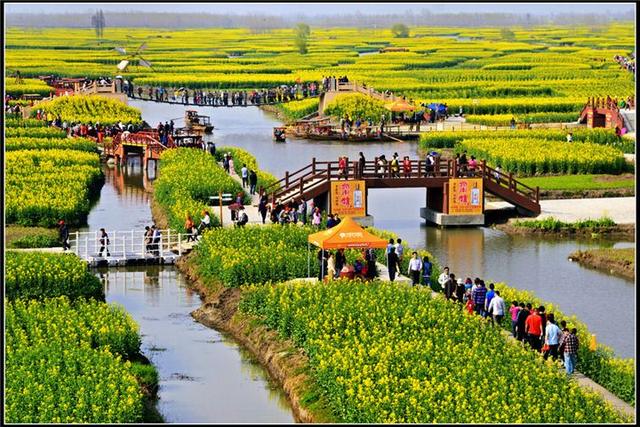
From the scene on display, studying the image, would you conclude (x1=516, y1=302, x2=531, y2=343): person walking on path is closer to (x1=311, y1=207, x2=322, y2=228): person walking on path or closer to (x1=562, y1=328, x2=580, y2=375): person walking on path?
(x1=562, y1=328, x2=580, y2=375): person walking on path

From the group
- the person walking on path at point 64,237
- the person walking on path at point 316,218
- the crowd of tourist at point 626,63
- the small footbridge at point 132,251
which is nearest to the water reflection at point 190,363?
the small footbridge at point 132,251

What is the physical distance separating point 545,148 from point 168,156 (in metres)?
16.2

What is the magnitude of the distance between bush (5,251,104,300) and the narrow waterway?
1.59 meters

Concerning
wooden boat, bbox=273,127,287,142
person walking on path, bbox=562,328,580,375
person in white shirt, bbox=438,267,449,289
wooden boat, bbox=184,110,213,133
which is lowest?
person walking on path, bbox=562,328,580,375

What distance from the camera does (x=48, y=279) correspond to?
36094 millimetres

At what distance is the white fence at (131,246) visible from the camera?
4472 centimetres

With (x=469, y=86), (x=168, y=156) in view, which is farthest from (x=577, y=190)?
(x=469, y=86)

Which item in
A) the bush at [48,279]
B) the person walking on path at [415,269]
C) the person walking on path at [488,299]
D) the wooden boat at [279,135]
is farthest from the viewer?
the wooden boat at [279,135]

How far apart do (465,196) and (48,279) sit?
1987 centimetres

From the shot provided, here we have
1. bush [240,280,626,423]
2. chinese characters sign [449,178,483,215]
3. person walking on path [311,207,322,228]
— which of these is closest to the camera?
bush [240,280,626,423]

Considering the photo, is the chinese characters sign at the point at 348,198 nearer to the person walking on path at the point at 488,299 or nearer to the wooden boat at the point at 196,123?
the person walking on path at the point at 488,299

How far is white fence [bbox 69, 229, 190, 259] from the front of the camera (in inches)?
1761

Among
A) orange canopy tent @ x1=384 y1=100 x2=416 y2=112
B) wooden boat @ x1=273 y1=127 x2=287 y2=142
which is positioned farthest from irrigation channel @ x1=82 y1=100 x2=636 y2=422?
orange canopy tent @ x1=384 y1=100 x2=416 y2=112

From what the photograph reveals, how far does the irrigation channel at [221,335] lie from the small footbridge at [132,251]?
0.46 m
